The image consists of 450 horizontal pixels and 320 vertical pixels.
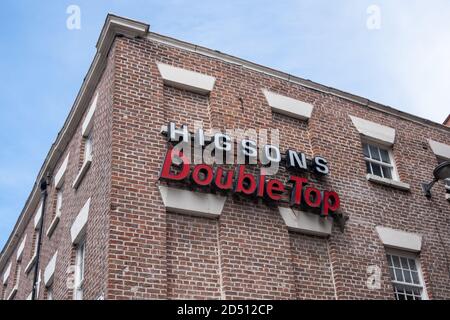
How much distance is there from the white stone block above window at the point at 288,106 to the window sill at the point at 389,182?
208 centimetres

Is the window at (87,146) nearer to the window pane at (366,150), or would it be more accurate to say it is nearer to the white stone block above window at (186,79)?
the white stone block above window at (186,79)

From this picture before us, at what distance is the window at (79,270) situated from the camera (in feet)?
37.9

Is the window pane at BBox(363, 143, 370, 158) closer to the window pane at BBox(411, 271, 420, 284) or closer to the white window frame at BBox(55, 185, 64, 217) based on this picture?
the window pane at BBox(411, 271, 420, 284)

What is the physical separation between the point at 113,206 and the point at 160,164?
137cm

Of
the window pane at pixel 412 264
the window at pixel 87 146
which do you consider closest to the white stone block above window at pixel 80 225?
the window at pixel 87 146

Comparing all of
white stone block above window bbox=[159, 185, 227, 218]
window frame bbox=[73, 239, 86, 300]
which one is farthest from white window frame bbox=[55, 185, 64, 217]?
white stone block above window bbox=[159, 185, 227, 218]

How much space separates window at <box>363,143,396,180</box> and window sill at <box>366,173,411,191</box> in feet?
1.40

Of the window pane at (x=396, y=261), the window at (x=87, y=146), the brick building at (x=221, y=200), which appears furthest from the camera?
the window at (x=87, y=146)

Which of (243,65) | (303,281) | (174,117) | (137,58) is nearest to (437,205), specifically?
(303,281)

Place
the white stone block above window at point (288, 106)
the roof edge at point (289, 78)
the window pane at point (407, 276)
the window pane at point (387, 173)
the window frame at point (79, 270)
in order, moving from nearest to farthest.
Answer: the window frame at point (79, 270)
the roof edge at point (289, 78)
the window pane at point (407, 276)
the white stone block above window at point (288, 106)
the window pane at point (387, 173)

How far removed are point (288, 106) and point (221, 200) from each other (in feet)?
11.5

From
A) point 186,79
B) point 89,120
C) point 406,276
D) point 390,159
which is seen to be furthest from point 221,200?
point 390,159

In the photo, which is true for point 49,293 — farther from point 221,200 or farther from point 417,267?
point 417,267

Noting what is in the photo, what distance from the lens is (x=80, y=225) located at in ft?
39.5
